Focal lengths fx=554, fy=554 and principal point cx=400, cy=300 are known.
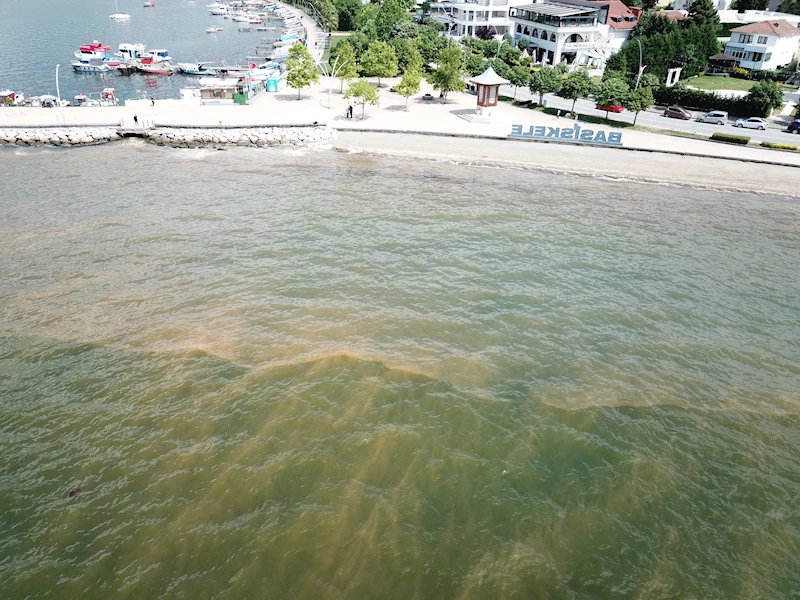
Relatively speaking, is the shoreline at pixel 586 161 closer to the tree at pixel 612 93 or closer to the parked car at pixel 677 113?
the tree at pixel 612 93

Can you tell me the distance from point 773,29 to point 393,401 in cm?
8590

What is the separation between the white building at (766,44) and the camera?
75812mm

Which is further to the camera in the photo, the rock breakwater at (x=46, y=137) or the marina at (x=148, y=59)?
the marina at (x=148, y=59)

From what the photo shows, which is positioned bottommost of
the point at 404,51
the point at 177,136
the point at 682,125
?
the point at 177,136

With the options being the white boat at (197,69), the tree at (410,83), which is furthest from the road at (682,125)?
the white boat at (197,69)

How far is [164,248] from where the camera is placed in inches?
1195

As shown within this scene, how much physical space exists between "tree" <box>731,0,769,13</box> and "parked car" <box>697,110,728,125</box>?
67.0 m

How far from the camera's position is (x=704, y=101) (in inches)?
2395

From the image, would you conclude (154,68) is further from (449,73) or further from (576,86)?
(576,86)

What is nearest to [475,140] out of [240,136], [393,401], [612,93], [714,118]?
[612,93]

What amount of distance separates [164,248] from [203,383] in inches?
490

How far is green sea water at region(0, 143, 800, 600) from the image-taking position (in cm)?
1507

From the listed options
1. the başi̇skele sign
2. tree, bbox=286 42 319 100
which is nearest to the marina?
tree, bbox=286 42 319 100

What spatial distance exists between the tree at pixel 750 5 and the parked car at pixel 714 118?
220 ft
